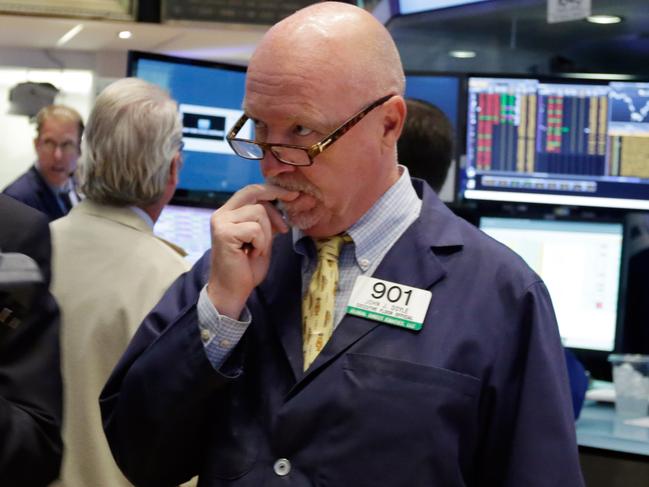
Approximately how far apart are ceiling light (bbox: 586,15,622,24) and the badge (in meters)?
2.86

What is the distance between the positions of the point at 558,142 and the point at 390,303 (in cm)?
221

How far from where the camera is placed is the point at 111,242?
2443 millimetres

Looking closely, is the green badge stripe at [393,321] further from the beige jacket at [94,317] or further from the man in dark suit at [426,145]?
the man in dark suit at [426,145]

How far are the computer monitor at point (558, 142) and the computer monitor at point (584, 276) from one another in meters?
0.10

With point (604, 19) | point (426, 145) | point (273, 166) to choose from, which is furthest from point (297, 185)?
point (604, 19)

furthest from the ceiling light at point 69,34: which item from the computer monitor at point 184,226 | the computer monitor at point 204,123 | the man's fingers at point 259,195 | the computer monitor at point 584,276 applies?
the man's fingers at point 259,195

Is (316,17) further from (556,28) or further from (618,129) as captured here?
(556,28)

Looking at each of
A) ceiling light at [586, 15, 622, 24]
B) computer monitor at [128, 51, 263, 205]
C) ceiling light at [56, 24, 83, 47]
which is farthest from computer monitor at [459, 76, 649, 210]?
ceiling light at [56, 24, 83, 47]

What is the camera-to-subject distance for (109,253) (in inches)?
95.7

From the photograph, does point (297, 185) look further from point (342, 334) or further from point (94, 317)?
point (94, 317)

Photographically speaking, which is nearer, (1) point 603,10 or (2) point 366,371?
(2) point 366,371

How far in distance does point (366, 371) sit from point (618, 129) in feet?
7.46

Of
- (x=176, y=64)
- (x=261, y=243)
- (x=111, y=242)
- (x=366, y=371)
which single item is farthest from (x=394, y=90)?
(x=176, y=64)

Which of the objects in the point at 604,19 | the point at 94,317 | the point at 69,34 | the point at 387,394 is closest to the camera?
the point at 387,394
